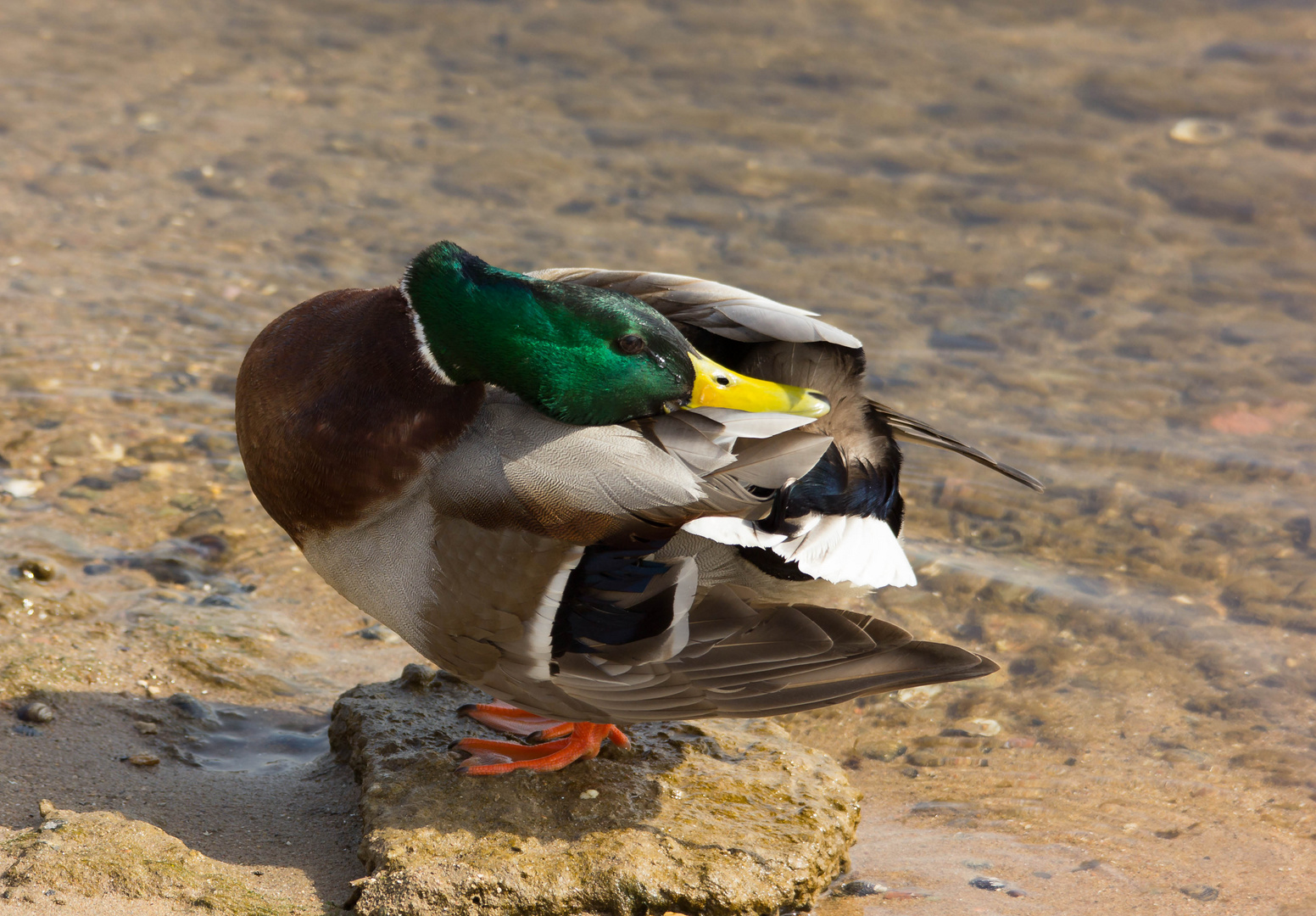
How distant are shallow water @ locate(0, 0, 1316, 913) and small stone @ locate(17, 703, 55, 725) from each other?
4.9 inches

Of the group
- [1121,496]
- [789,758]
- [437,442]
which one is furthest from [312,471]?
[1121,496]

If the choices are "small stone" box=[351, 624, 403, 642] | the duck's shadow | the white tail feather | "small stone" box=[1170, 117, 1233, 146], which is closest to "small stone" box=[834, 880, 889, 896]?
the white tail feather

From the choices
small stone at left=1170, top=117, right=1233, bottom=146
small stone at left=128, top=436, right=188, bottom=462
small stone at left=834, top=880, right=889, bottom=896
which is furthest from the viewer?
small stone at left=1170, top=117, right=1233, bottom=146

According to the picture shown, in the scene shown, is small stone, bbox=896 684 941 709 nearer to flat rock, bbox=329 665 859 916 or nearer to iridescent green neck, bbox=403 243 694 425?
flat rock, bbox=329 665 859 916

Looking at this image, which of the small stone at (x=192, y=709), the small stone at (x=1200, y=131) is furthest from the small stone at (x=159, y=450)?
the small stone at (x=1200, y=131)

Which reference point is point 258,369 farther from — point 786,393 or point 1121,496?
point 1121,496

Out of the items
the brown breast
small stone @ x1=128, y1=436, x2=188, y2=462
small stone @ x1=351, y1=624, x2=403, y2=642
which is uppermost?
the brown breast

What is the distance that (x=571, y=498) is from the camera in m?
3.14

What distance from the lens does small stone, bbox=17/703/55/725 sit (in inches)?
144

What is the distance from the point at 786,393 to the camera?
3.27 meters

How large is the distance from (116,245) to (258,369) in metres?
4.43

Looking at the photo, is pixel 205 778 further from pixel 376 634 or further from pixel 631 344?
pixel 631 344

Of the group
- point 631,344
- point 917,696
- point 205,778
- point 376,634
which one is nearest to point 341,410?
point 631,344

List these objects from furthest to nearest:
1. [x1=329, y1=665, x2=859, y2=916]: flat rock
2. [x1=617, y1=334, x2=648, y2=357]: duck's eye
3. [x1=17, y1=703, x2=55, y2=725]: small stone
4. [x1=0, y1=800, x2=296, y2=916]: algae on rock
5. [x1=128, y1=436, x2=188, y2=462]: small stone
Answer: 1. [x1=128, y1=436, x2=188, y2=462]: small stone
2. [x1=17, y1=703, x2=55, y2=725]: small stone
3. [x1=617, y1=334, x2=648, y2=357]: duck's eye
4. [x1=329, y1=665, x2=859, y2=916]: flat rock
5. [x1=0, y1=800, x2=296, y2=916]: algae on rock
